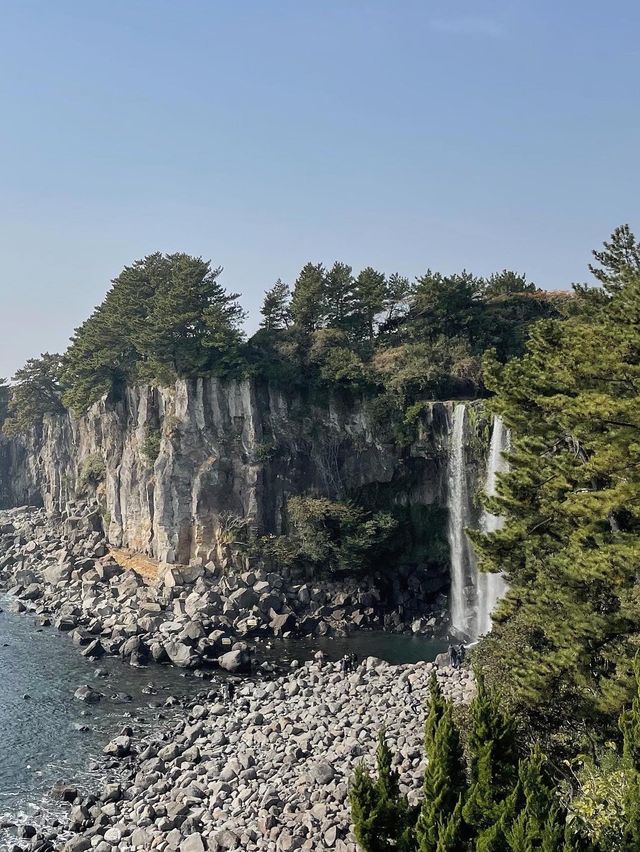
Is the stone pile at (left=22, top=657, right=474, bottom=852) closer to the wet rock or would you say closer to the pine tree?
the wet rock

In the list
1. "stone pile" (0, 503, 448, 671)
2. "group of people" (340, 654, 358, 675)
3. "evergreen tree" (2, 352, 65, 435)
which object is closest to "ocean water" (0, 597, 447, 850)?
"group of people" (340, 654, 358, 675)

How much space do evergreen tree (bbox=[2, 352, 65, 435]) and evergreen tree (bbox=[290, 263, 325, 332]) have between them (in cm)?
3141

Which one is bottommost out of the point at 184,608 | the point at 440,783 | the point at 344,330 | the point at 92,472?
the point at 184,608

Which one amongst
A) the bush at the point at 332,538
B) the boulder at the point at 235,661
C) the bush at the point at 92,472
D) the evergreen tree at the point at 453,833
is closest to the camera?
the evergreen tree at the point at 453,833

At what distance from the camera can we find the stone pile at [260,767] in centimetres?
1995

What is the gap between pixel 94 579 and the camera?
166 feet

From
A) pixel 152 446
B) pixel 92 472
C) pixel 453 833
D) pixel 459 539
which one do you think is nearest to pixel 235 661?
pixel 459 539

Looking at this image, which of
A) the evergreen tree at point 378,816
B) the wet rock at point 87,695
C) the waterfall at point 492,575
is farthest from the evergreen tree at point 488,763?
the waterfall at point 492,575

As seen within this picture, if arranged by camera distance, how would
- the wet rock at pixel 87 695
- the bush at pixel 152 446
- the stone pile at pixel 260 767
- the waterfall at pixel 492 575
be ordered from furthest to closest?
the bush at pixel 152 446
the waterfall at pixel 492 575
the wet rock at pixel 87 695
the stone pile at pixel 260 767

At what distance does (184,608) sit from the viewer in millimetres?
43562

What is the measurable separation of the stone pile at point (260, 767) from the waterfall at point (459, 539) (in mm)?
9959

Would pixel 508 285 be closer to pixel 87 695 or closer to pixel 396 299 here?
pixel 396 299

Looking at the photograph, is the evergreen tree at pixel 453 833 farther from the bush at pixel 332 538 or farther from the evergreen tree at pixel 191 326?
the evergreen tree at pixel 191 326

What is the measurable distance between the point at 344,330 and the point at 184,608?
2233 cm
